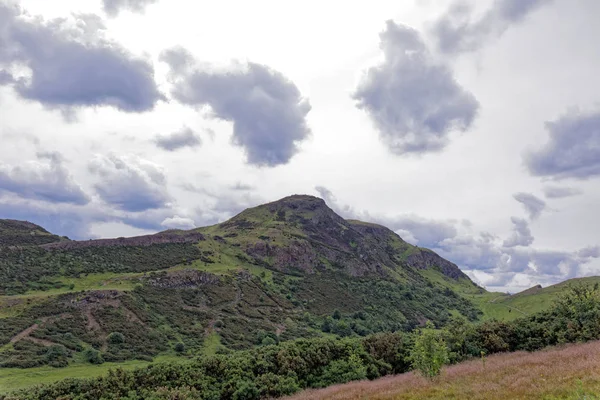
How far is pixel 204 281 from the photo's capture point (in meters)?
112

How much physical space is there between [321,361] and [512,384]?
58.7 feet

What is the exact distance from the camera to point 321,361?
104 feet

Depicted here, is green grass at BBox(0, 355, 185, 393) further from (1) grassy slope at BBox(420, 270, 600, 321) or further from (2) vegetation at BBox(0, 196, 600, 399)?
(1) grassy slope at BBox(420, 270, 600, 321)

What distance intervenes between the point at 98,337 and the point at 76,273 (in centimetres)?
3811

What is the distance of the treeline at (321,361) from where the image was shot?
24.8 meters

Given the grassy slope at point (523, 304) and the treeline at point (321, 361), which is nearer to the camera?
the treeline at point (321, 361)

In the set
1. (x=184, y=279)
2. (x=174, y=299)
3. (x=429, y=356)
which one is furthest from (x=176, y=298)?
(x=429, y=356)

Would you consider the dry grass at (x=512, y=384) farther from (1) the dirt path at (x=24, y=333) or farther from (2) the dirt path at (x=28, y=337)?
(1) the dirt path at (x=24, y=333)

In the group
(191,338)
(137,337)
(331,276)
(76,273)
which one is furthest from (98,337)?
(331,276)

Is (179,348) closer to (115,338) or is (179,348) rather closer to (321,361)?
(115,338)

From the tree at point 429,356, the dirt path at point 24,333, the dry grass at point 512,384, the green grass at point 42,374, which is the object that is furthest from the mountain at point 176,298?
the tree at point 429,356

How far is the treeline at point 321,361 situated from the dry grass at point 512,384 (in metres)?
2.13

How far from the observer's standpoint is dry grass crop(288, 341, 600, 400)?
48.0ft

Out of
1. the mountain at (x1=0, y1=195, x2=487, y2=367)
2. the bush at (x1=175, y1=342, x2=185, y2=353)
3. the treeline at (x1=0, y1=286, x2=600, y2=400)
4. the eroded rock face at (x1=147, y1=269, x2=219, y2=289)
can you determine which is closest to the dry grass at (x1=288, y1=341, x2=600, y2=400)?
the treeline at (x1=0, y1=286, x2=600, y2=400)
